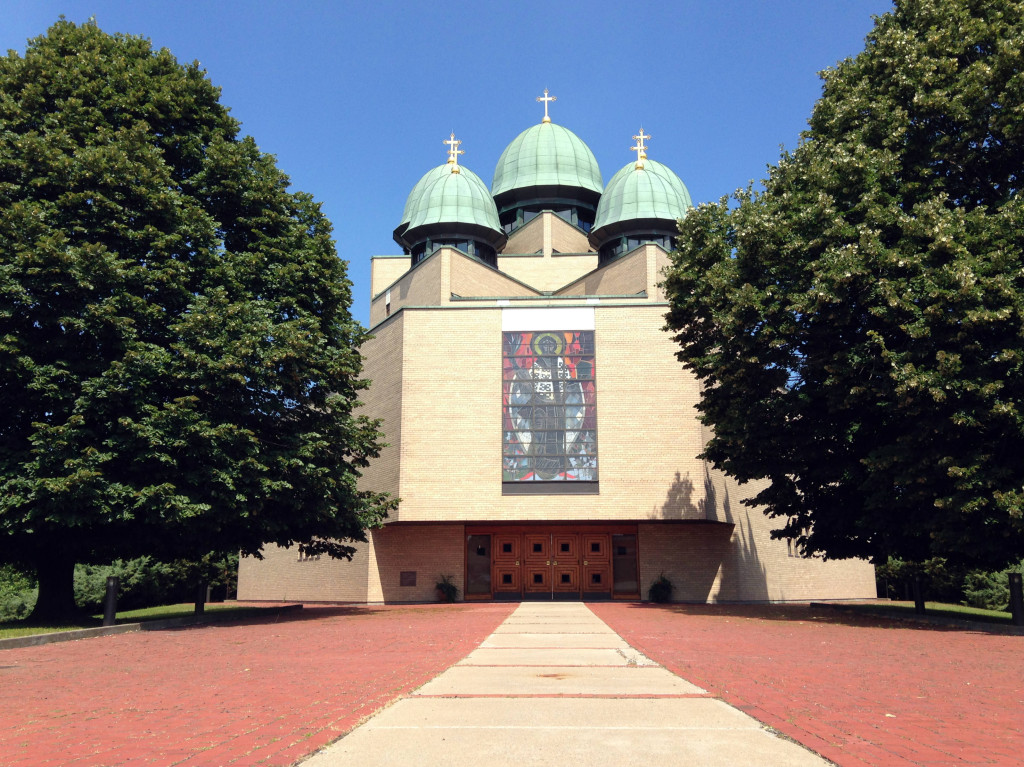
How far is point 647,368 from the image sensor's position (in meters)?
29.0

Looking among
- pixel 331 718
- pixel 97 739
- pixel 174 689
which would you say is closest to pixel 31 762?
pixel 97 739

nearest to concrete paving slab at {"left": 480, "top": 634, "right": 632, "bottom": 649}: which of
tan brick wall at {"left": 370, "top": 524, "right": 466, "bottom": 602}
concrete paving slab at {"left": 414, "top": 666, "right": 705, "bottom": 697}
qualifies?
concrete paving slab at {"left": 414, "top": 666, "right": 705, "bottom": 697}

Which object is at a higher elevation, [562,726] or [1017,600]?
[1017,600]

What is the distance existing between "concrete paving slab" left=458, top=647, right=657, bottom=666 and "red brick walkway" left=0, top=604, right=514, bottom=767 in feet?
1.33

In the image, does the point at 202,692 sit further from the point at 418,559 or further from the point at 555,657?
the point at 418,559

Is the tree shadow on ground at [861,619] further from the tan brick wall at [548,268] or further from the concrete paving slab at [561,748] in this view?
the tan brick wall at [548,268]

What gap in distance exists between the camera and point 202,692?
7523 millimetres

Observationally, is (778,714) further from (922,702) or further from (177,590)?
(177,590)

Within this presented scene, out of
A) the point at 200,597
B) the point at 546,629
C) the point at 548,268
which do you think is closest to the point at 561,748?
the point at 546,629

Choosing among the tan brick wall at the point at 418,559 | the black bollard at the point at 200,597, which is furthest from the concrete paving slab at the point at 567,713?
the tan brick wall at the point at 418,559

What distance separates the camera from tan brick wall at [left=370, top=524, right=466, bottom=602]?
29312mm

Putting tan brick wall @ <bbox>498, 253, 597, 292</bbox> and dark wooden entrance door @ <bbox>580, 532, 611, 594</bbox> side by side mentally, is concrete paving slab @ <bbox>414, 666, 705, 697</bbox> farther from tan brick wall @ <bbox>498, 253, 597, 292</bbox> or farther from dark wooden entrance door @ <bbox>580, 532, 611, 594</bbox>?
tan brick wall @ <bbox>498, 253, 597, 292</bbox>

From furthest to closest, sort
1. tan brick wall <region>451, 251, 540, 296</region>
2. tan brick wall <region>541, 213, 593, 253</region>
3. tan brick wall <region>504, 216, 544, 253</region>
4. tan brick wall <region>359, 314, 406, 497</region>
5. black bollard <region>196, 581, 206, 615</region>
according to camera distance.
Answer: tan brick wall <region>504, 216, 544, 253</region> → tan brick wall <region>541, 213, 593, 253</region> → tan brick wall <region>451, 251, 540, 296</region> → tan brick wall <region>359, 314, 406, 497</region> → black bollard <region>196, 581, 206, 615</region>

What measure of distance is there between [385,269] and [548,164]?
11.5 meters
